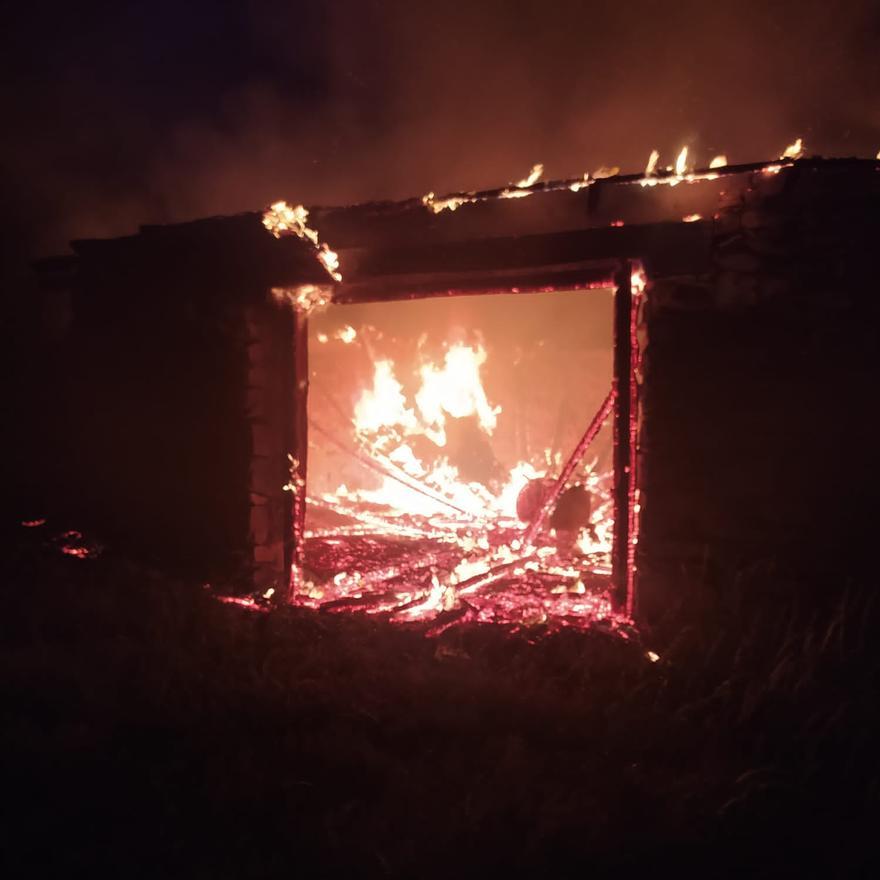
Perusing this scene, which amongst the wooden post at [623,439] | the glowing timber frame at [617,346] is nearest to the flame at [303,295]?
the glowing timber frame at [617,346]

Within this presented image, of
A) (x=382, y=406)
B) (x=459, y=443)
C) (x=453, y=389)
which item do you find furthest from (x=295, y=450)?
(x=453, y=389)

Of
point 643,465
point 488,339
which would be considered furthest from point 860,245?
point 488,339

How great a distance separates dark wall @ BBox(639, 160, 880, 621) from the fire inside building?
14 millimetres

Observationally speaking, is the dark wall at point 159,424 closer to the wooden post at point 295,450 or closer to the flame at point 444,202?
the wooden post at point 295,450

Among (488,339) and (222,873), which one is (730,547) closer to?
(222,873)

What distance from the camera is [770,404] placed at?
A: 419 cm

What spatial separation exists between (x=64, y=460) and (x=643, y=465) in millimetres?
5545

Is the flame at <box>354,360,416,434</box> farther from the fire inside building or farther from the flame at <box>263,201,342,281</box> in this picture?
the flame at <box>263,201,342,281</box>

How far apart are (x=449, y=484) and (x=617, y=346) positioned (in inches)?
266

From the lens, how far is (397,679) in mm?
4051

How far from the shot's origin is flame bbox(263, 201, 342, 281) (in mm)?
5363

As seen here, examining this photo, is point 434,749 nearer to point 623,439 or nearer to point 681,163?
point 623,439

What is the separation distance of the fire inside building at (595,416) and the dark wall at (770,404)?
0.01 meters

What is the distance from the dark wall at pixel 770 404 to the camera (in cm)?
403
